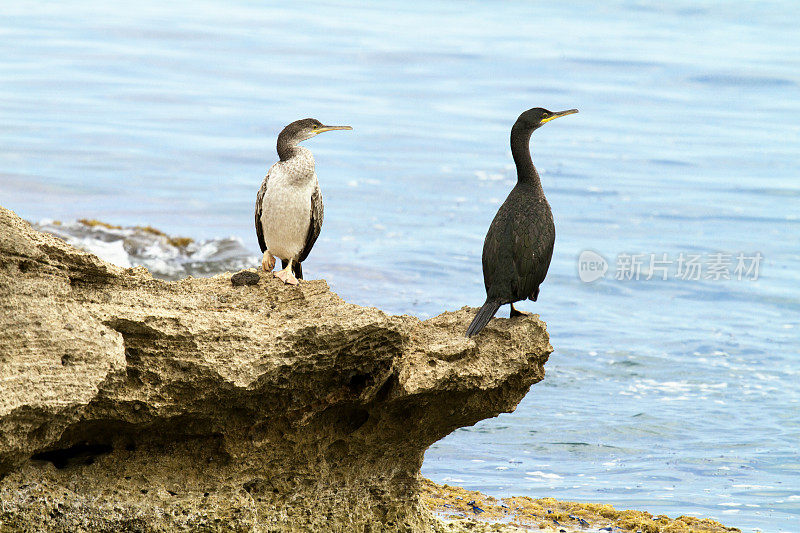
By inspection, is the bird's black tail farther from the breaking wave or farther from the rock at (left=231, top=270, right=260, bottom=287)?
the breaking wave

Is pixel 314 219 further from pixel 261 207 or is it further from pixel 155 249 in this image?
pixel 155 249

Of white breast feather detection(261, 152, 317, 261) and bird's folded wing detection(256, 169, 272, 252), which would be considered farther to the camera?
bird's folded wing detection(256, 169, 272, 252)

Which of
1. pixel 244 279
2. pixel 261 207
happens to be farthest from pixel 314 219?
pixel 244 279

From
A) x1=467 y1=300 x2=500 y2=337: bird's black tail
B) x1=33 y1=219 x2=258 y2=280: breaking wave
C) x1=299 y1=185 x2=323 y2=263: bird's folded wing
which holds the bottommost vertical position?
x1=33 y1=219 x2=258 y2=280: breaking wave

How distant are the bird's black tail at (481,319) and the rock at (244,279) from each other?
4.08 ft

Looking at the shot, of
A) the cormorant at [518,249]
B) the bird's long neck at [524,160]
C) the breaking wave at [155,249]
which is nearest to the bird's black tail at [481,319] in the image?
the cormorant at [518,249]

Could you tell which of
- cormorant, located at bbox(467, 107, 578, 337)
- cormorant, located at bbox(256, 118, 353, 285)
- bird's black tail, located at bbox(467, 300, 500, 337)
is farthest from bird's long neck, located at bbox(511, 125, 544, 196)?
cormorant, located at bbox(256, 118, 353, 285)

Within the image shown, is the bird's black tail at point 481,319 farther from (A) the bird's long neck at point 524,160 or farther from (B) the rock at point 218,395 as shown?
(A) the bird's long neck at point 524,160

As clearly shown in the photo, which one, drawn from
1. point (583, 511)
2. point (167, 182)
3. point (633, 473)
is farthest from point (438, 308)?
point (167, 182)

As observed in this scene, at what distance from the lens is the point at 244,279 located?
20.3 feet

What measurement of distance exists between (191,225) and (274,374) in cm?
1818

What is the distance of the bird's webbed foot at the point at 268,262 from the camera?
6699 millimetres

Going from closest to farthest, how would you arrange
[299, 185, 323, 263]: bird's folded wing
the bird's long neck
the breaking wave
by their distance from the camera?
the bird's long neck
[299, 185, 323, 263]: bird's folded wing
the breaking wave

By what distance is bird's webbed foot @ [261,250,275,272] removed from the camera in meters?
6.70
